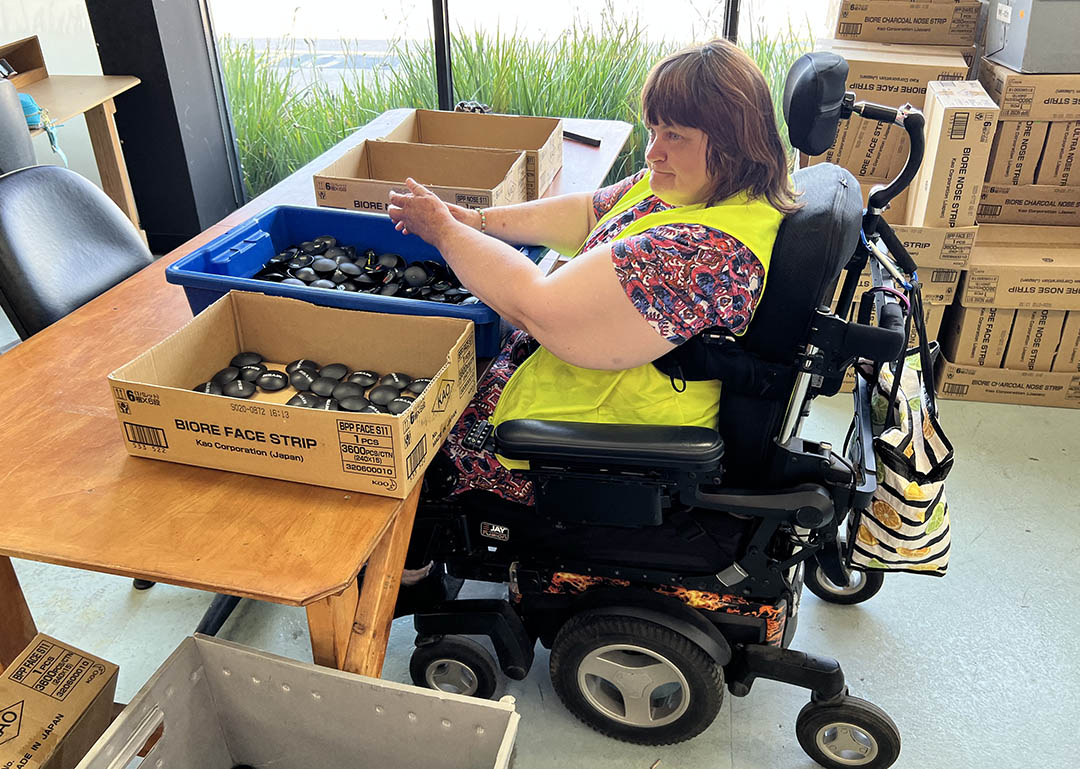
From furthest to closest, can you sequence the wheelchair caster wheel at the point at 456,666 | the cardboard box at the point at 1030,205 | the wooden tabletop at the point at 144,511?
the cardboard box at the point at 1030,205 < the wheelchair caster wheel at the point at 456,666 < the wooden tabletop at the point at 144,511

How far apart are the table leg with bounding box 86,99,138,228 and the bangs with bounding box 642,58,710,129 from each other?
258cm

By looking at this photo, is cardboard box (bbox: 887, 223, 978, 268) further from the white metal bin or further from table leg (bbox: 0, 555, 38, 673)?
table leg (bbox: 0, 555, 38, 673)

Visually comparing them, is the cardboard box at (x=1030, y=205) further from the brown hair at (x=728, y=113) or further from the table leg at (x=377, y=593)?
the table leg at (x=377, y=593)

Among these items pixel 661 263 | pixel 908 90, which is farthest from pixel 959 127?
pixel 661 263

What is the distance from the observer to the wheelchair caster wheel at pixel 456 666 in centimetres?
174

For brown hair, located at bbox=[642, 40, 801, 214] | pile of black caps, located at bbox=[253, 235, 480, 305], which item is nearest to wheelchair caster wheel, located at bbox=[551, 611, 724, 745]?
pile of black caps, located at bbox=[253, 235, 480, 305]

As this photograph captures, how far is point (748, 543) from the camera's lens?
1.53 m

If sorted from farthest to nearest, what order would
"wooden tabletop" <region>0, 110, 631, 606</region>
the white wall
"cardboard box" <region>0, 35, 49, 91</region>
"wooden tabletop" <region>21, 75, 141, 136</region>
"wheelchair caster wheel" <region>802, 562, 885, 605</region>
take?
1. the white wall
2. "cardboard box" <region>0, 35, 49, 91</region>
3. "wooden tabletop" <region>21, 75, 141, 136</region>
4. "wheelchair caster wheel" <region>802, 562, 885, 605</region>
5. "wooden tabletop" <region>0, 110, 631, 606</region>

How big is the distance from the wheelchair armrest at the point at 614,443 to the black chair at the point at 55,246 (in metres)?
1.05

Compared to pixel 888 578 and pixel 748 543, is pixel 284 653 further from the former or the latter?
pixel 888 578

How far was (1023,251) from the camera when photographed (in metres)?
2.80

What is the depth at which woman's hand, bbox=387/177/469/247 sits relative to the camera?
4.98 ft

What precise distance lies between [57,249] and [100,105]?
1742 millimetres

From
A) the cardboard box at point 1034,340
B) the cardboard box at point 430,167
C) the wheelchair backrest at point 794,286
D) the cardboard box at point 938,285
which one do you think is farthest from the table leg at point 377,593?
the cardboard box at point 1034,340
